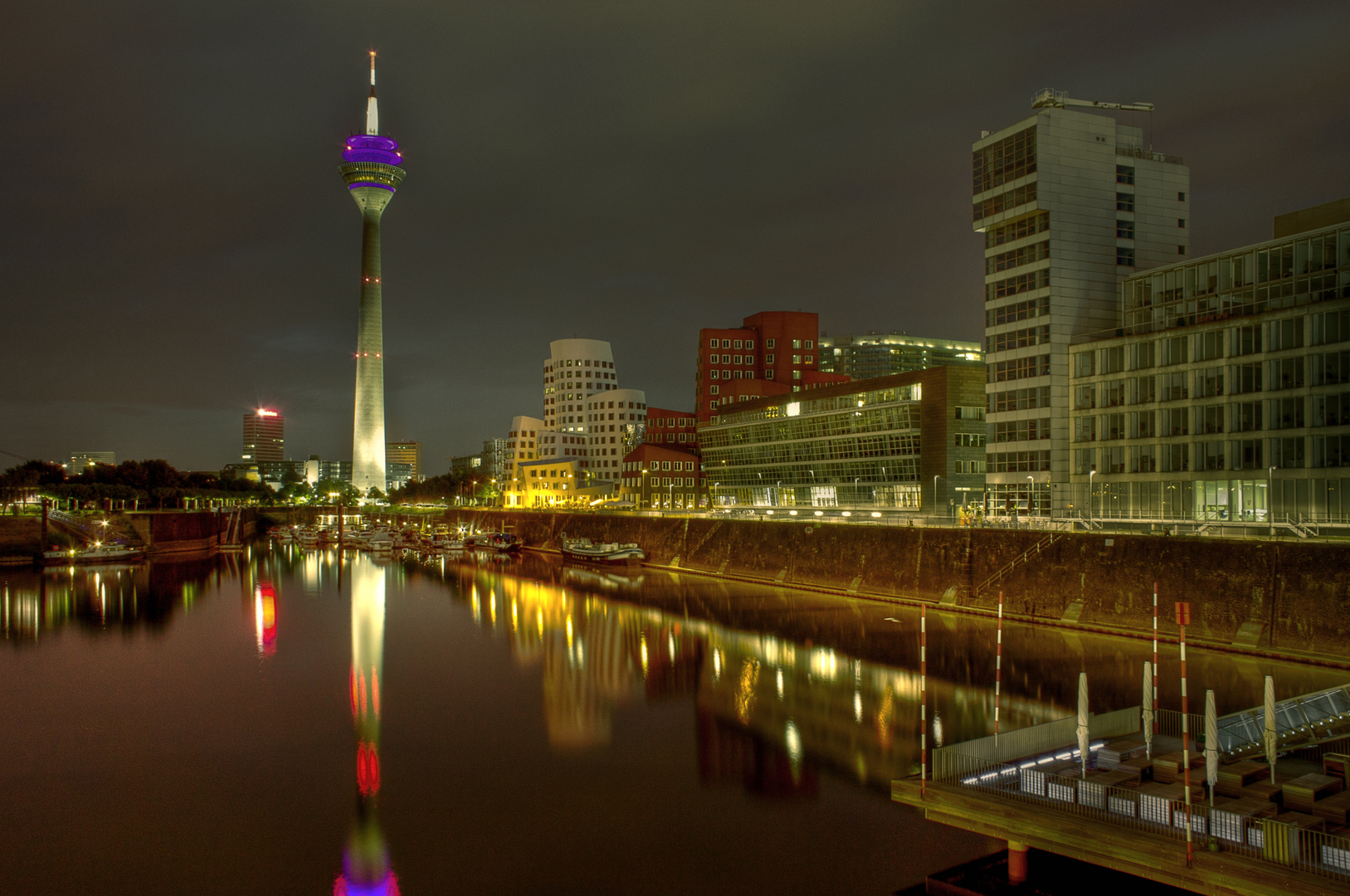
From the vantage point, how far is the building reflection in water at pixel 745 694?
2564 centimetres

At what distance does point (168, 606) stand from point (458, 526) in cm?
6909

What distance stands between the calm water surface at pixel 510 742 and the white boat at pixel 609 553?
100ft

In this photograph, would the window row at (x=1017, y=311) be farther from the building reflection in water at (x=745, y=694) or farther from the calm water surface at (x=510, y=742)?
the building reflection in water at (x=745, y=694)

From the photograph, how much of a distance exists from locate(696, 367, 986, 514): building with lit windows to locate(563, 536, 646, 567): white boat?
69.9ft

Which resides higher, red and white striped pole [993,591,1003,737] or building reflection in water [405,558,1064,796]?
red and white striped pole [993,591,1003,737]

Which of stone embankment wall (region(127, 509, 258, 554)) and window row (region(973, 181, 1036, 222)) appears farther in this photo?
stone embankment wall (region(127, 509, 258, 554))

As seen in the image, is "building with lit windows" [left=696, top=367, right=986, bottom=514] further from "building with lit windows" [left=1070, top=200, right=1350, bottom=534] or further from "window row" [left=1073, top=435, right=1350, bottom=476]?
"building with lit windows" [left=1070, top=200, right=1350, bottom=534]

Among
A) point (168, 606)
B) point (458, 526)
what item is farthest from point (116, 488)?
point (168, 606)

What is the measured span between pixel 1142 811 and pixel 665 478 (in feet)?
388

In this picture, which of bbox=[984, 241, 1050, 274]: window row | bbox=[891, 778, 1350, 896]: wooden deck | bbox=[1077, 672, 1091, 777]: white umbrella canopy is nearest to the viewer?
bbox=[891, 778, 1350, 896]: wooden deck

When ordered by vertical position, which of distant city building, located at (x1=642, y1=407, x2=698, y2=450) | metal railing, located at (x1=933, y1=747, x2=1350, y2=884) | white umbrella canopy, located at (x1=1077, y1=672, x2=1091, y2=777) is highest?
distant city building, located at (x1=642, y1=407, x2=698, y2=450)

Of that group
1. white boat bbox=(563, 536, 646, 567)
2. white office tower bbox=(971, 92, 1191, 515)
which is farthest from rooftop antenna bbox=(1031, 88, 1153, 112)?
white boat bbox=(563, 536, 646, 567)

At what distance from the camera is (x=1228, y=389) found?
49.9m

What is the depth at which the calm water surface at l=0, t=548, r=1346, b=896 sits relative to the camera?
19328 millimetres
